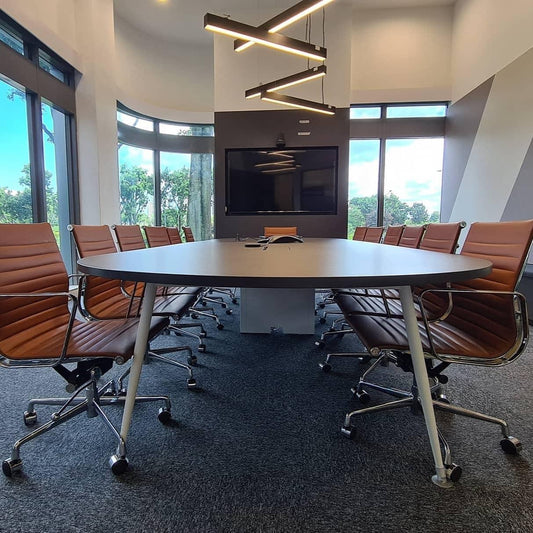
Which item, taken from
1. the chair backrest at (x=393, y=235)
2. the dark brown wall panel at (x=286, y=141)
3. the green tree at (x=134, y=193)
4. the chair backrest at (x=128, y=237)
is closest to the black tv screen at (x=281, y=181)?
the dark brown wall panel at (x=286, y=141)

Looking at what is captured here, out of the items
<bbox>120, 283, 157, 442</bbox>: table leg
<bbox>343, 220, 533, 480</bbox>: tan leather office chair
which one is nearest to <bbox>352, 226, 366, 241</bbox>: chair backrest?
<bbox>343, 220, 533, 480</bbox>: tan leather office chair

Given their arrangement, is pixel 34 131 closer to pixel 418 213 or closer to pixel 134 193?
pixel 134 193

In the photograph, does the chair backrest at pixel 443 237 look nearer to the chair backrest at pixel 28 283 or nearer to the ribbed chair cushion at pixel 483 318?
→ the ribbed chair cushion at pixel 483 318

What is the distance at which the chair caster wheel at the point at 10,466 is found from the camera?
4.07 ft

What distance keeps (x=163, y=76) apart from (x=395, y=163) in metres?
4.99

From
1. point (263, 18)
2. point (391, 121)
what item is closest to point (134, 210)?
point (263, 18)

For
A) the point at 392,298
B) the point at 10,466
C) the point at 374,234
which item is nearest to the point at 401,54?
the point at 374,234

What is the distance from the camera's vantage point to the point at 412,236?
270cm

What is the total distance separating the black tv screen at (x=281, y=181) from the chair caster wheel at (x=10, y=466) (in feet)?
16.7

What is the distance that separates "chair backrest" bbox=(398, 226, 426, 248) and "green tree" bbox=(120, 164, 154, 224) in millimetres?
4768

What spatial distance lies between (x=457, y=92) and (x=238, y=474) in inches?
268

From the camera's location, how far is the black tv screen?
5.81 metres

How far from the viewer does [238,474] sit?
1.26 m

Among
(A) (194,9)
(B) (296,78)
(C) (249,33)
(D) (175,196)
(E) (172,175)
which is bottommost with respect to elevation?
(D) (175,196)
